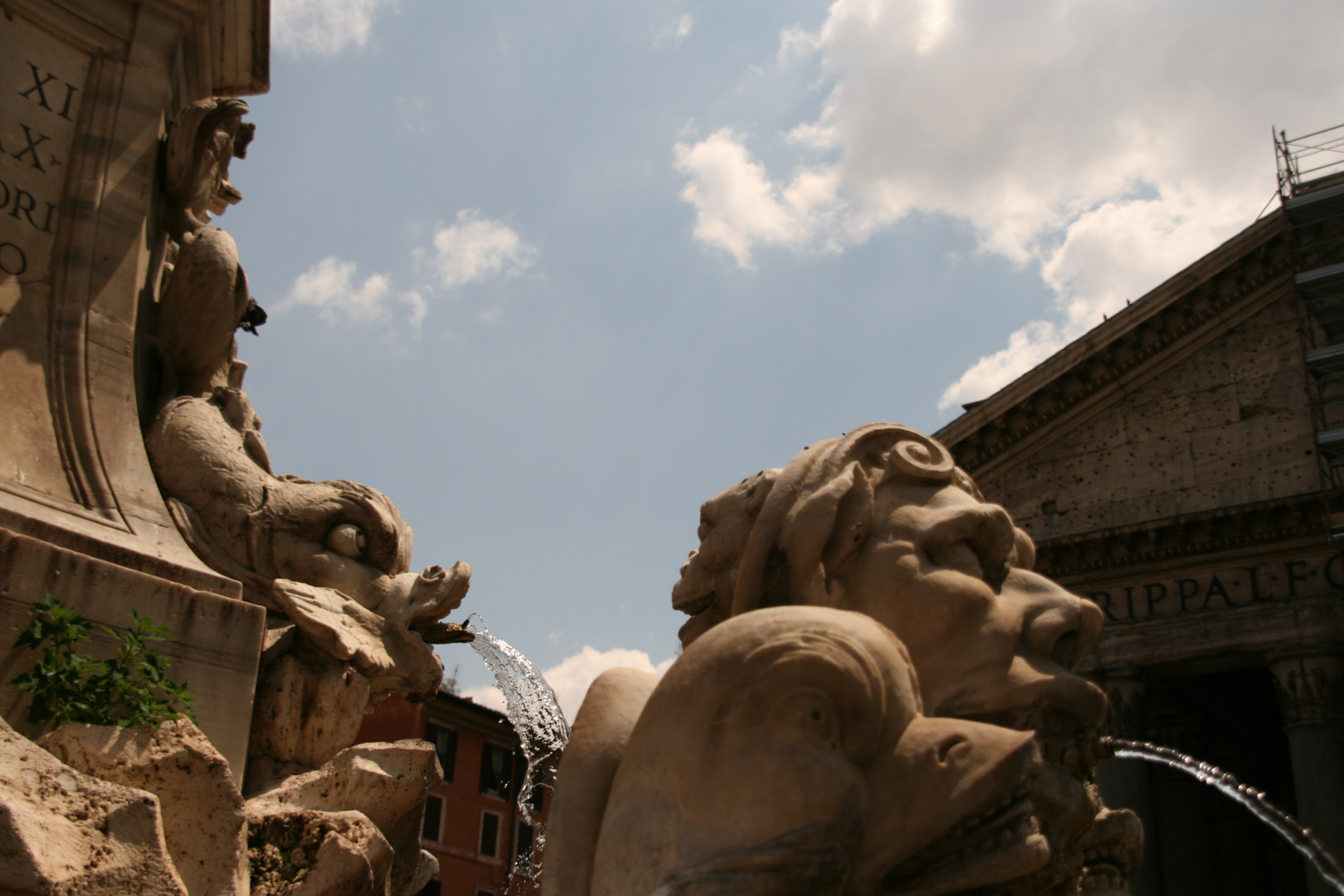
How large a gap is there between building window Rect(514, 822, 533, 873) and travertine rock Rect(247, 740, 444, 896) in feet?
84.6

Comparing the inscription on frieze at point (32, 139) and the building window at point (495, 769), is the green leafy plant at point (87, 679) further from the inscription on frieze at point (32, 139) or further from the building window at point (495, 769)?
the building window at point (495, 769)

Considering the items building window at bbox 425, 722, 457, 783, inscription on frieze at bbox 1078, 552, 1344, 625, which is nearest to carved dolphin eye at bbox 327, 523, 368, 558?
inscription on frieze at bbox 1078, 552, 1344, 625

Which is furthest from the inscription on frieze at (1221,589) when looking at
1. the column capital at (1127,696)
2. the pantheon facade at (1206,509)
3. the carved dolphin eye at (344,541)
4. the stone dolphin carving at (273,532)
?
the carved dolphin eye at (344,541)

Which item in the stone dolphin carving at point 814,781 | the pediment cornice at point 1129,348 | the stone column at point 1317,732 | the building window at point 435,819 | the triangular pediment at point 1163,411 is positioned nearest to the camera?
the stone dolphin carving at point 814,781

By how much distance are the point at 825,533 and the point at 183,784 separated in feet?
6.42

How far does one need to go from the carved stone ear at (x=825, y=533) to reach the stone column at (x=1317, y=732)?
20.2 m

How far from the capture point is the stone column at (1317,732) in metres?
19.1

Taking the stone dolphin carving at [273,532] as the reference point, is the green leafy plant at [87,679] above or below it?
below

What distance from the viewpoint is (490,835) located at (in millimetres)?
32094

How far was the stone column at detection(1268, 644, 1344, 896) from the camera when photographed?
1908 centimetres

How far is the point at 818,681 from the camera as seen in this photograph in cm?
182

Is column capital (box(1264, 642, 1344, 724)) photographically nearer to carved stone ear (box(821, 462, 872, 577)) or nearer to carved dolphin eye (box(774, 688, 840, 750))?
carved stone ear (box(821, 462, 872, 577))

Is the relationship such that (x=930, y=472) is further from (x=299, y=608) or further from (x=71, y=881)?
(x=299, y=608)

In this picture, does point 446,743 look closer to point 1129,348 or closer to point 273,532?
point 1129,348
